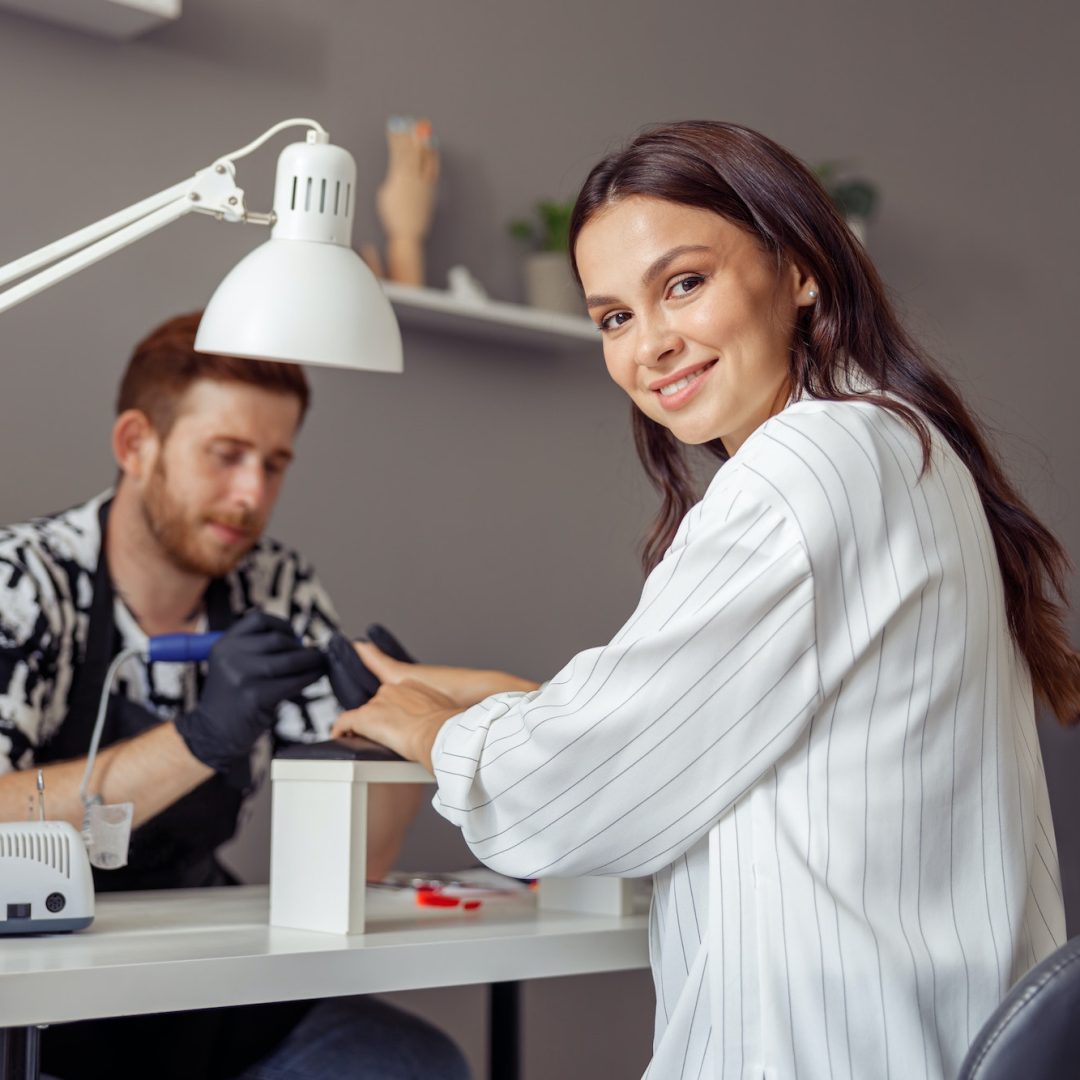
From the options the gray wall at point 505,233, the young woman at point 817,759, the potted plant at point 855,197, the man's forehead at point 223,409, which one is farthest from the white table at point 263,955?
the potted plant at point 855,197

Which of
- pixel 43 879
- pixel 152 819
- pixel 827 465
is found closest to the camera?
pixel 827 465

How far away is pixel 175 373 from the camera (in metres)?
2.04

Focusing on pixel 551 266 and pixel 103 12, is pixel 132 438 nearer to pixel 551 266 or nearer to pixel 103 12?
pixel 103 12

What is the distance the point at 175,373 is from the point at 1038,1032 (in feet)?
5.18

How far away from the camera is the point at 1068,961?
80 cm

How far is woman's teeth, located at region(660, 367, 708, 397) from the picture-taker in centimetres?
115

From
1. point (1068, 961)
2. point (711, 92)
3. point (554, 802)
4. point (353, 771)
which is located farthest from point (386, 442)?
point (1068, 961)

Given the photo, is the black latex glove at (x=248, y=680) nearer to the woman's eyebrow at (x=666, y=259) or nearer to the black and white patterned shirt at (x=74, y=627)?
the black and white patterned shirt at (x=74, y=627)

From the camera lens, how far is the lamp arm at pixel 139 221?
1.22 meters

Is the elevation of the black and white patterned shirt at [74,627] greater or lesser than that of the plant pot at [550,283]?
lesser

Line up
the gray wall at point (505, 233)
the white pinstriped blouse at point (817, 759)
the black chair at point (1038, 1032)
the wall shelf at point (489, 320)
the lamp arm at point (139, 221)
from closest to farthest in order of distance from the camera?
1. the black chair at point (1038, 1032)
2. the white pinstriped blouse at point (817, 759)
3. the lamp arm at point (139, 221)
4. the gray wall at point (505, 233)
5. the wall shelf at point (489, 320)

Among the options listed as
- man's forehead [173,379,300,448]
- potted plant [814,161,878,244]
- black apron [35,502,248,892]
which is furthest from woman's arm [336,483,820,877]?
potted plant [814,161,878,244]

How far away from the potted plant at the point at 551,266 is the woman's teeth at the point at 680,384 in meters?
1.44

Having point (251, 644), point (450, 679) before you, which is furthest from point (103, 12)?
point (450, 679)
